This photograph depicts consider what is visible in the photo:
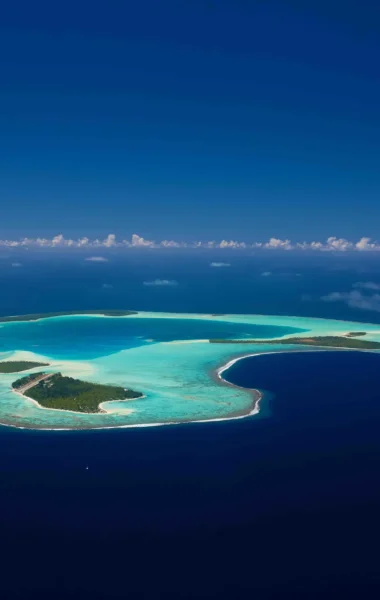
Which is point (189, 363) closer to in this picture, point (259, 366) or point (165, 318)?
point (259, 366)

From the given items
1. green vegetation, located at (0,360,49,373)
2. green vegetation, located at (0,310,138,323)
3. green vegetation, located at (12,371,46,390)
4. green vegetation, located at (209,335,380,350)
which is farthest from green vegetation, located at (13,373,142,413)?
green vegetation, located at (0,310,138,323)

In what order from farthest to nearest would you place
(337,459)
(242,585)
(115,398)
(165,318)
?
1. (165,318)
2. (115,398)
3. (337,459)
4. (242,585)

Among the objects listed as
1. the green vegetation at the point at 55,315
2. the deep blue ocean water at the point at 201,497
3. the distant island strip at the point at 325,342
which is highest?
the green vegetation at the point at 55,315

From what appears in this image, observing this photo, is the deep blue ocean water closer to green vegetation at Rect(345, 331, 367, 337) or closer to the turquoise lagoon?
the turquoise lagoon

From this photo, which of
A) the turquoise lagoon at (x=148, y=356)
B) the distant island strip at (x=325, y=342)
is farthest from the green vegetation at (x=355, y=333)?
the distant island strip at (x=325, y=342)

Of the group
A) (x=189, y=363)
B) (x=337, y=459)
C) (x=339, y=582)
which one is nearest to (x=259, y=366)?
(x=189, y=363)

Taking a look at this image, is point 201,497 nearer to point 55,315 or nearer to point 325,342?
point 325,342

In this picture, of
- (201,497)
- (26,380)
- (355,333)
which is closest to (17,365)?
(26,380)

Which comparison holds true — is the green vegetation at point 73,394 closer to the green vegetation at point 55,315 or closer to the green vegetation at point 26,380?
the green vegetation at point 26,380
